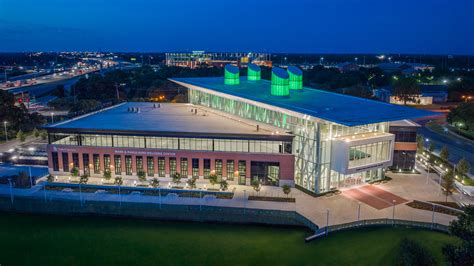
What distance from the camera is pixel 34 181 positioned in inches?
1759

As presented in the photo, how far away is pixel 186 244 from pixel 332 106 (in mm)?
22431

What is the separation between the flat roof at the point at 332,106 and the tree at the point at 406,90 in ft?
177

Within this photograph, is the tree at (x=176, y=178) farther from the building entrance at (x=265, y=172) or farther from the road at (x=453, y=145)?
the road at (x=453, y=145)

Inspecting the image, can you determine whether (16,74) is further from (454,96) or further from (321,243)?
(321,243)

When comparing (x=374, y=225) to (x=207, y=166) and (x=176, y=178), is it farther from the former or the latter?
(x=176, y=178)

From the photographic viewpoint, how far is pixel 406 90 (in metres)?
101

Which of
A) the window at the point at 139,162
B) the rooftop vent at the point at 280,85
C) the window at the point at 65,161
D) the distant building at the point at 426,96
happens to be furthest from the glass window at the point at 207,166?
the distant building at the point at 426,96

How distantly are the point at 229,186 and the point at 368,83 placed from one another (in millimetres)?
103502

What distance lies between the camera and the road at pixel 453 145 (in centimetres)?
5572

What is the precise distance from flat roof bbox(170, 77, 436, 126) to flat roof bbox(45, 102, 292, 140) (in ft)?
11.4

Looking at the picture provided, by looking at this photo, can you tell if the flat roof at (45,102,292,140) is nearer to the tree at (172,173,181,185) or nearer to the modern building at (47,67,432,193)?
the modern building at (47,67,432,193)

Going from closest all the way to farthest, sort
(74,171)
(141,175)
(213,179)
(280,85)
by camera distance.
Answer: (213,179), (141,175), (74,171), (280,85)

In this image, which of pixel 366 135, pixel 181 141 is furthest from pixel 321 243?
pixel 181 141

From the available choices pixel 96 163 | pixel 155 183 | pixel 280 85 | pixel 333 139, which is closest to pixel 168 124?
pixel 96 163
